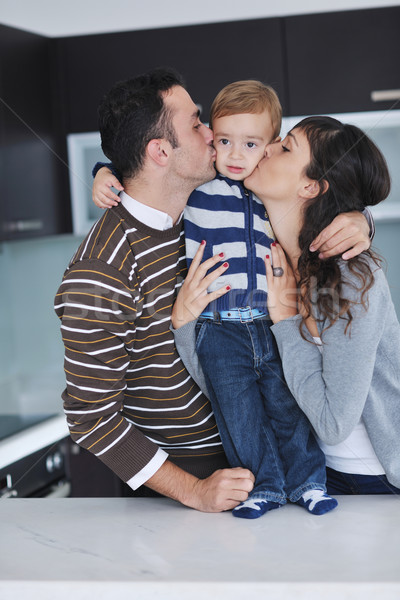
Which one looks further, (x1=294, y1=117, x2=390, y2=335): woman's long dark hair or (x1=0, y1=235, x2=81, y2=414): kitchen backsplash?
(x1=0, y1=235, x2=81, y2=414): kitchen backsplash

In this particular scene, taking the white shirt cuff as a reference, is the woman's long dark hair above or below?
above

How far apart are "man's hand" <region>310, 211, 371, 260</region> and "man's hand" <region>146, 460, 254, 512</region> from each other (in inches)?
17.0

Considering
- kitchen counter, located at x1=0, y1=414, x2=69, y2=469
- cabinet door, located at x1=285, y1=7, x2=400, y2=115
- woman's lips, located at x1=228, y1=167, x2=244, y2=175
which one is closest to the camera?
woman's lips, located at x1=228, y1=167, x2=244, y2=175

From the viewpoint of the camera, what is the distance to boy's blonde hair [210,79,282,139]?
4.70 ft

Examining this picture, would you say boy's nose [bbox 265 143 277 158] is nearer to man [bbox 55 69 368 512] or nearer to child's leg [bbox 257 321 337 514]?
man [bbox 55 69 368 512]

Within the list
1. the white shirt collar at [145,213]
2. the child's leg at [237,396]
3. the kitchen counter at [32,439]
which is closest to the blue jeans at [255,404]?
the child's leg at [237,396]

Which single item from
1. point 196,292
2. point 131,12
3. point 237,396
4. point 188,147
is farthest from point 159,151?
point 131,12

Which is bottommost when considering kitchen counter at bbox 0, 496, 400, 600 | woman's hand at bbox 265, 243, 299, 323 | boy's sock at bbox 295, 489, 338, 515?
kitchen counter at bbox 0, 496, 400, 600

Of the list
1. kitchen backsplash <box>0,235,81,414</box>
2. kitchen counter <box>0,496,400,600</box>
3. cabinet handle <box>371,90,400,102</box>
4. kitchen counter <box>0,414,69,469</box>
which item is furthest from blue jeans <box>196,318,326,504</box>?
kitchen backsplash <box>0,235,81,414</box>

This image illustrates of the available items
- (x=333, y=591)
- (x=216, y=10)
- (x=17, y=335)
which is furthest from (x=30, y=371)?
(x=333, y=591)

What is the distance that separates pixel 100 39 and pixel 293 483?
6.32 ft

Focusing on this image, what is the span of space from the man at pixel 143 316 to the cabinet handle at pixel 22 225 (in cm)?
110

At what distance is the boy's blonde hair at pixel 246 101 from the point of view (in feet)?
4.70

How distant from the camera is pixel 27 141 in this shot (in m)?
A: 2.44
